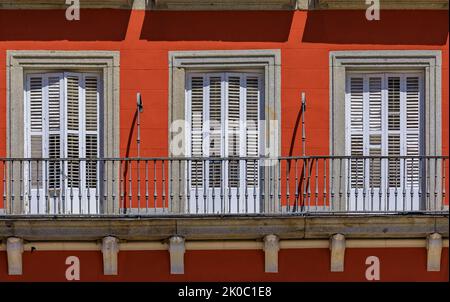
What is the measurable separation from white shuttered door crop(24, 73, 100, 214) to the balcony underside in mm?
752

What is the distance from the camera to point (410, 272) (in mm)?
20250

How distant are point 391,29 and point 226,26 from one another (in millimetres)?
2381

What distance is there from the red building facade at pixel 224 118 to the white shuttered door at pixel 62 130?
20mm

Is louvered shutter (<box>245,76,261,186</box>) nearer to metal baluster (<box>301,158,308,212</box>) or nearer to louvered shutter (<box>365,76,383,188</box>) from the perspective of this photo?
metal baluster (<box>301,158,308,212</box>)

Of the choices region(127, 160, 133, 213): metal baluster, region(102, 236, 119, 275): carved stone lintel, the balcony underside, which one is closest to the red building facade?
region(127, 160, 133, 213): metal baluster

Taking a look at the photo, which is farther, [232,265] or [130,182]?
[130,182]

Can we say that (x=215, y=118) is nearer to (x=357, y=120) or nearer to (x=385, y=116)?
(x=357, y=120)

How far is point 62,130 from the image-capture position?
2067 centimetres

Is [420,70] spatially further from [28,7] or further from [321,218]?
[28,7]

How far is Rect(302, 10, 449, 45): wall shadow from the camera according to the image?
20.7 m

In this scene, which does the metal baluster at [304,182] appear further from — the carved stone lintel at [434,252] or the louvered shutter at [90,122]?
the louvered shutter at [90,122]

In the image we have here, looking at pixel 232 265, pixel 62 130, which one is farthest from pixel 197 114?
pixel 232 265

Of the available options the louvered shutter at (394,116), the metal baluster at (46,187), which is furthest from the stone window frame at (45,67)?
the louvered shutter at (394,116)

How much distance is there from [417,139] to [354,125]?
94 cm
